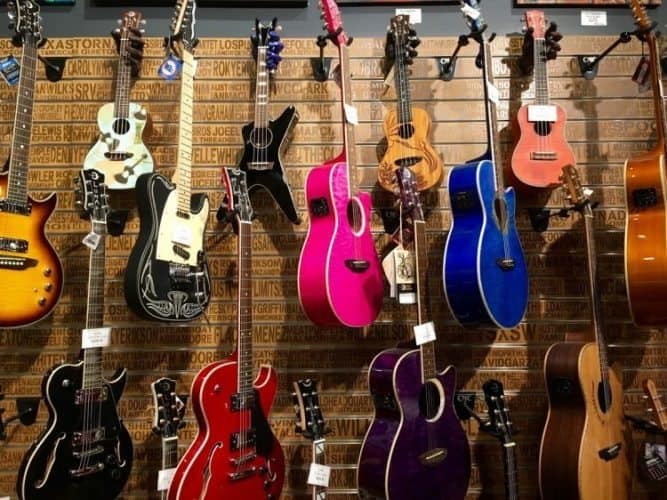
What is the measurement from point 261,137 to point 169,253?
2.43 ft

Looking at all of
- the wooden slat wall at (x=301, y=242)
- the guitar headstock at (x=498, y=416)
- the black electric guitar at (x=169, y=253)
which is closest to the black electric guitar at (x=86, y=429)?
the black electric guitar at (x=169, y=253)

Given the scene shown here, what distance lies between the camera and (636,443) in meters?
2.58

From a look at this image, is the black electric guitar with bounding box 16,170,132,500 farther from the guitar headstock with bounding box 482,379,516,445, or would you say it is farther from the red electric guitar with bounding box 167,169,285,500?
the guitar headstock with bounding box 482,379,516,445

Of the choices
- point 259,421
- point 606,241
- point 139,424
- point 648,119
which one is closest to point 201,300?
point 259,421

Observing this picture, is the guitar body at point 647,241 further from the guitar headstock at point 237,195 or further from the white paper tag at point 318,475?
the guitar headstock at point 237,195

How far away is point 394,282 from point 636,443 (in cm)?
150

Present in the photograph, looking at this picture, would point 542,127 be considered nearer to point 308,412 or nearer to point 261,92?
point 261,92

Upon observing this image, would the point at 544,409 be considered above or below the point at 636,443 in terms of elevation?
above

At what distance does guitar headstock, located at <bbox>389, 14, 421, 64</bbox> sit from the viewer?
260 cm

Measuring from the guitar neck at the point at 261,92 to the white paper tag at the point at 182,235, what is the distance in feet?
2.09

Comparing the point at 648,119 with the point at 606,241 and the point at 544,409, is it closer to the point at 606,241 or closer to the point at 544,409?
the point at 606,241

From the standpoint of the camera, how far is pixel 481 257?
2.19 meters

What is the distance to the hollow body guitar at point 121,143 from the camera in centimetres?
249

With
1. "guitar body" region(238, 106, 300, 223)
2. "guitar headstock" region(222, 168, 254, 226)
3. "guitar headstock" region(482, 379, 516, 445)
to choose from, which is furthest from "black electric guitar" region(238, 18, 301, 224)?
"guitar headstock" region(482, 379, 516, 445)
